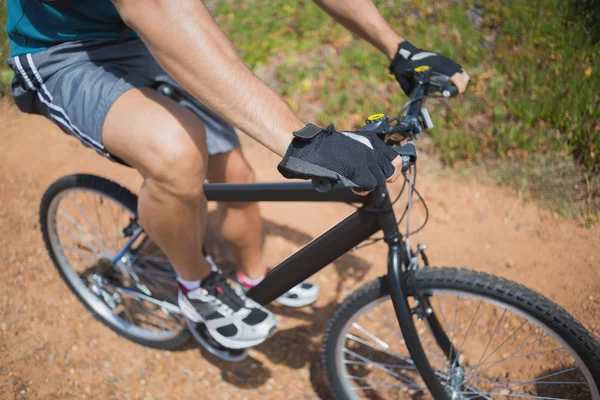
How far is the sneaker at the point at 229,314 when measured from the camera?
237 cm

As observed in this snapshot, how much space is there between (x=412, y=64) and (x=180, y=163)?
1.00 m

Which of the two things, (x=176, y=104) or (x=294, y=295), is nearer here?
(x=176, y=104)

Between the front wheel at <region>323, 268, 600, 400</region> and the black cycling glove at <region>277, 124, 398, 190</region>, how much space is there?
638 millimetres

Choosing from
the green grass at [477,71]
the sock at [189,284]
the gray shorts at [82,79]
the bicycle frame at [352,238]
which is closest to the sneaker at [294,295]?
the sock at [189,284]

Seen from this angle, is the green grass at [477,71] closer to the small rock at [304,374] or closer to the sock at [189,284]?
the small rock at [304,374]

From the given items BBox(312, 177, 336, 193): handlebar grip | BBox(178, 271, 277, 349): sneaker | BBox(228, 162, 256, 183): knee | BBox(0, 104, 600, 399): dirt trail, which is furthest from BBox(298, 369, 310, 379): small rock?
BBox(312, 177, 336, 193): handlebar grip

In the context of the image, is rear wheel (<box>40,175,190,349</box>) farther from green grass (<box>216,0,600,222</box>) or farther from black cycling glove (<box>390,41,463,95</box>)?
green grass (<box>216,0,600,222</box>)

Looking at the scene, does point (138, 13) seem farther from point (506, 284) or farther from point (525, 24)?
point (525, 24)

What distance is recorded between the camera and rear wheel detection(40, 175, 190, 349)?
2.68 metres

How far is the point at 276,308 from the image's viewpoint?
122 inches

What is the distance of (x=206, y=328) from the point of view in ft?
8.48

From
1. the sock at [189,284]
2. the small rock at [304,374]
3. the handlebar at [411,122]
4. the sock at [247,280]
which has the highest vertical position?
the handlebar at [411,122]

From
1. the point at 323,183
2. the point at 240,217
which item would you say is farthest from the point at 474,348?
the point at 323,183

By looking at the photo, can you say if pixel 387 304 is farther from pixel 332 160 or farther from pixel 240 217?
pixel 332 160
